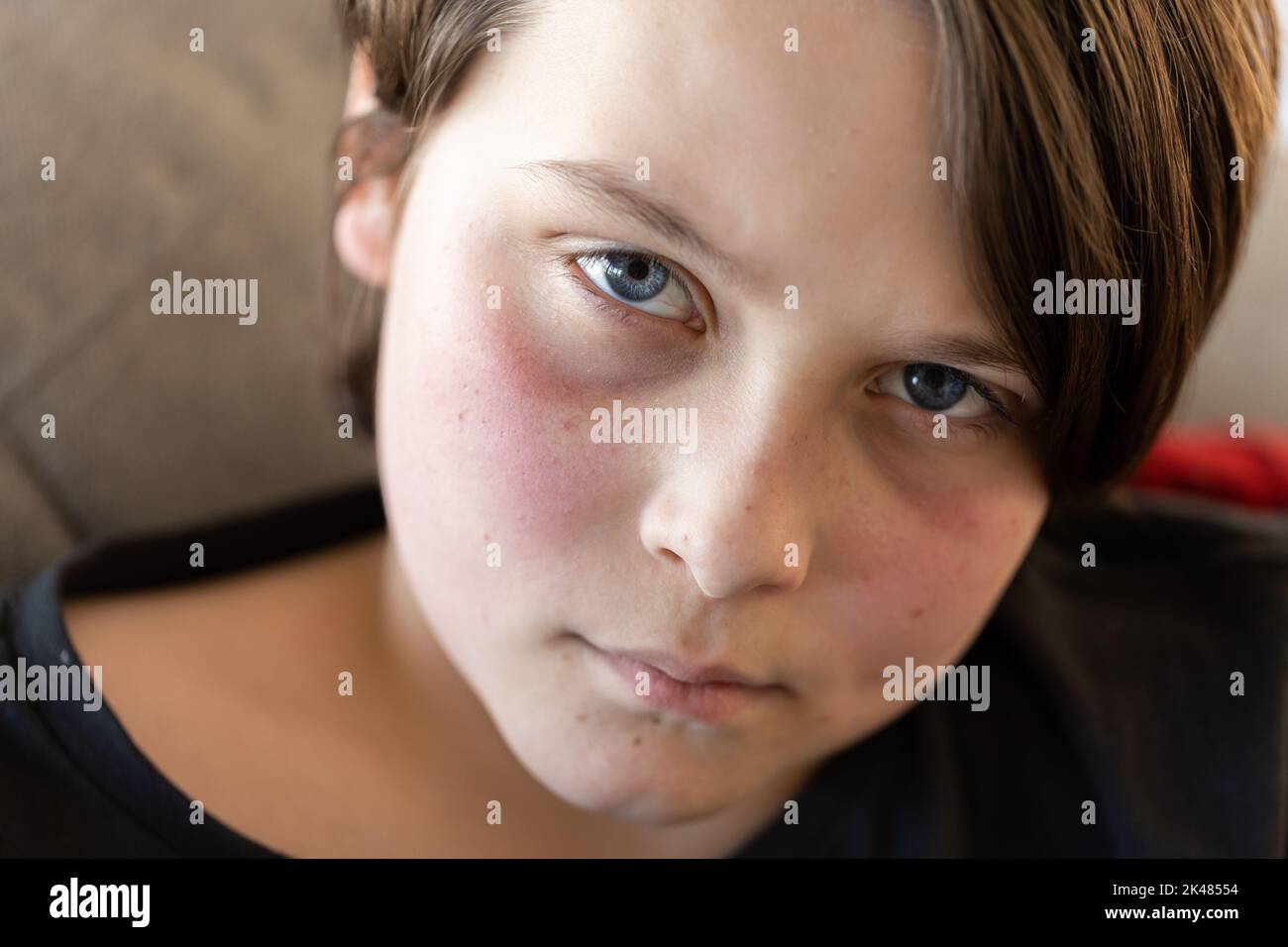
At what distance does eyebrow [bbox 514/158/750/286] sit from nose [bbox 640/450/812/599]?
87mm

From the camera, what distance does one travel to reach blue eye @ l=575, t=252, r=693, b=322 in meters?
0.61

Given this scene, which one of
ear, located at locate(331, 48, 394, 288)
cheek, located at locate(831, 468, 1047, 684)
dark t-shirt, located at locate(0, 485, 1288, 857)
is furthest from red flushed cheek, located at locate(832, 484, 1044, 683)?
ear, located at locate(331, 48, 394, 288)

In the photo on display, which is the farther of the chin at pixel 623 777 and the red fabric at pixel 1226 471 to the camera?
the red fabric at pixel 1226 471

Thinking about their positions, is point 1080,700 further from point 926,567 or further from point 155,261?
point 155,261

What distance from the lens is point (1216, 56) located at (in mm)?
620

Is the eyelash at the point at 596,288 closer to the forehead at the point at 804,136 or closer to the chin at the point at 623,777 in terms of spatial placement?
the forehead at the point at 804,136

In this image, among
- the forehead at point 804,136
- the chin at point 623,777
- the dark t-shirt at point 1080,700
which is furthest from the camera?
the dark t-shirt at point 1080,700

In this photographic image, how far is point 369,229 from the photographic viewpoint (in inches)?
30.5

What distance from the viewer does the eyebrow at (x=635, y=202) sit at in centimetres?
56

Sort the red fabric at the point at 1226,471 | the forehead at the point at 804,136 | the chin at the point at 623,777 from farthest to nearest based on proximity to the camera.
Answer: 1. the red fabric at the point at 1226,471
2. the chin at the point at 623,777
3. the forehead at the point at 804,136

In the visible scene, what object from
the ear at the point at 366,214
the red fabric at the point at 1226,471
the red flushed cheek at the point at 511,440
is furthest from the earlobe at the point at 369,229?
the red fabric at the point at 1226,471

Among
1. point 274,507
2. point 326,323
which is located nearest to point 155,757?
point 274,507

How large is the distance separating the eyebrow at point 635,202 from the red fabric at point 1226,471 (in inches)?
26.5
